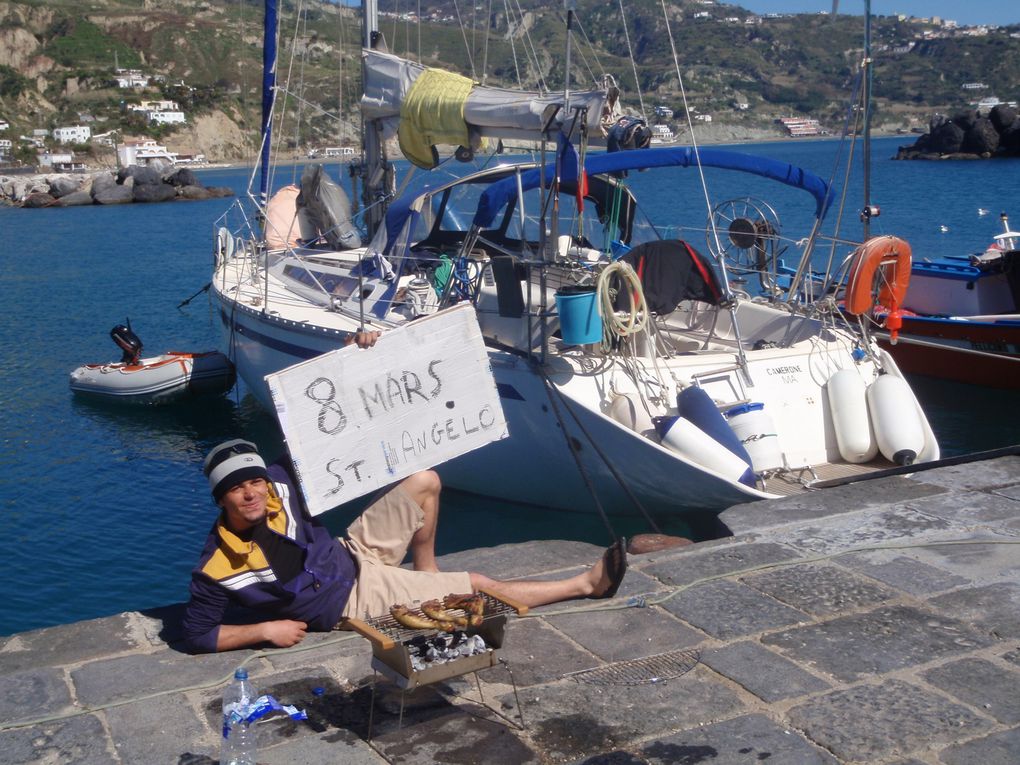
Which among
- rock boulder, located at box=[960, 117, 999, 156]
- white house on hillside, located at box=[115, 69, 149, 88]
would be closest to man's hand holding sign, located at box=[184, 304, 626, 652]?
rock boulder, located at box=[960, 117, 999, 156]

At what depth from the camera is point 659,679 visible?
183 inches

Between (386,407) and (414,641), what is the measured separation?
4.93 feet

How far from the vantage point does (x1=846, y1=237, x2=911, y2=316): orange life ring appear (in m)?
9.48

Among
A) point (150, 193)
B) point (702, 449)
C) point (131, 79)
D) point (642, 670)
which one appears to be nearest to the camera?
point (642, 670)

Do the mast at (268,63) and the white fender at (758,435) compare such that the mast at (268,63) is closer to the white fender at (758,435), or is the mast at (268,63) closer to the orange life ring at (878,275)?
the orange life ring at (878,275)

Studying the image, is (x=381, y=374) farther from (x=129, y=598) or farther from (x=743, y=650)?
(x=129, y=598)

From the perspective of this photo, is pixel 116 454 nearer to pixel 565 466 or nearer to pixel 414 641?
pixel 565 466

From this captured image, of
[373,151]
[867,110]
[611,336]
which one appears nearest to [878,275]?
[867,110]

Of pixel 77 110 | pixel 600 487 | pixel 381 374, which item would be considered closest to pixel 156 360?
pixel 600 487

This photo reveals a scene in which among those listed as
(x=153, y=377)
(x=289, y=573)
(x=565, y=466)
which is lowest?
(x=153, y=377)

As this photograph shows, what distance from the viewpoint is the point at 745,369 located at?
29.9 feet

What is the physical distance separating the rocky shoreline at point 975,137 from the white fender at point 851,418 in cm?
8170

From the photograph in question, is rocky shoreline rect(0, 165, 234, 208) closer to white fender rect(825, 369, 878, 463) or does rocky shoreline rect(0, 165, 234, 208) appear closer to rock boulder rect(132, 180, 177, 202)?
rock boulder rect(132, 180, 177, 202)

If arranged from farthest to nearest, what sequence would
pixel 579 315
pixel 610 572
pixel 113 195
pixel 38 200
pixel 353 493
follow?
pixel 113 195
pixel 38 200
pixel 579 315
pixel 353 493
pixel 610 572
